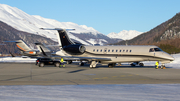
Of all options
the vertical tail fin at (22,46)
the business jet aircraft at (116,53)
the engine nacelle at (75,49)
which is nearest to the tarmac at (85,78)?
the business jet aircraft at (116,53)

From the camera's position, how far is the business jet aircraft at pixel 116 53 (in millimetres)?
32500

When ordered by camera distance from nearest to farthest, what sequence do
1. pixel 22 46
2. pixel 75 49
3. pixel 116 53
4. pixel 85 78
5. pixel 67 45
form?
pixel 85 78
pixel 116 53
pixel 75 49
pixel 67 45
pixel 22 46

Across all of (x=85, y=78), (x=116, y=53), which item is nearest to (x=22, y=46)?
(x=116, y=53)

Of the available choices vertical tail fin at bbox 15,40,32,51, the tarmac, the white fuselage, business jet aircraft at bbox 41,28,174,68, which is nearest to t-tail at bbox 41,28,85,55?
business jet aircraft at bbox 41,28,174,68

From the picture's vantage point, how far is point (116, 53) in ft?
112

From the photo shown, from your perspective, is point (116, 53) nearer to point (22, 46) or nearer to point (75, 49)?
point (75, 49)

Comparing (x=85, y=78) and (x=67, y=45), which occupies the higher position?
(x=67, y=45)

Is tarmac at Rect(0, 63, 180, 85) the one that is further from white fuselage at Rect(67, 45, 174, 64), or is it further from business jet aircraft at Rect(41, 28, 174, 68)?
business jet aircraft at Rect(41, 28, 174, 68)

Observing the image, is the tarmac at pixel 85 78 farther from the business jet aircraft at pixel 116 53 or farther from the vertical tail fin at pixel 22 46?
the vertical tail fin at pixel 22 46

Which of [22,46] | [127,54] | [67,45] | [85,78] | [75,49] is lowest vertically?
[85,78]

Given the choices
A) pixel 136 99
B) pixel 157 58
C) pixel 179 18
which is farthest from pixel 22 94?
pixel 179 18

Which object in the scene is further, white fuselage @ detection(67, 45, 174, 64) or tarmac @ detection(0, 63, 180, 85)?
white fuselage @ detection(67, 45, 174, 64)

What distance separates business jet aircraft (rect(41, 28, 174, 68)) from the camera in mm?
32500

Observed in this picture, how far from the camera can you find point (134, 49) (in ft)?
110
